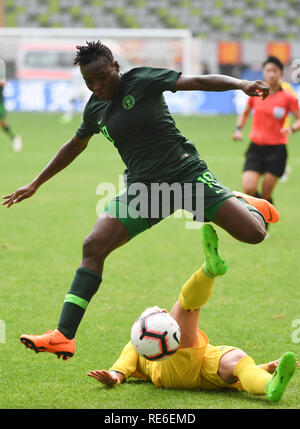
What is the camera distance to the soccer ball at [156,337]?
4023 millimetres

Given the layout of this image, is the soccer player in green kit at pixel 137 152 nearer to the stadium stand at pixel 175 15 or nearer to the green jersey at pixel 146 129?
the green jersey at pixel 146 129

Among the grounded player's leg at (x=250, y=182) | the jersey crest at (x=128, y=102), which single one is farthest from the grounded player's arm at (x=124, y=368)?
the grounded player's leg at (x=250, y=182)

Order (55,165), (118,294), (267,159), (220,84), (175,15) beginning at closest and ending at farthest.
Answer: (220,84), (55,165), (118,294), (267,159), (175,15)

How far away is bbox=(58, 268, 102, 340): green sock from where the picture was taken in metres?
4.17

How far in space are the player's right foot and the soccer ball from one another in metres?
0.37

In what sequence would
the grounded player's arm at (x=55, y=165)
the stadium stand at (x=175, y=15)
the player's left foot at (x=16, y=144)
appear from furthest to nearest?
the stadium stand at (x=175, y=15), the player's left foot at (x=16, y=144), the grounded player's arm at (x=55, y=165)

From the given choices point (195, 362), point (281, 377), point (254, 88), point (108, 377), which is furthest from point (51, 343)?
point (254, 88)

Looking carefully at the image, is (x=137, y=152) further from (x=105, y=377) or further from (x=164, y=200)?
(x=105, y=377)

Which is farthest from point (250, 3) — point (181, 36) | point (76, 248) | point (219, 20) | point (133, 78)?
point (133, 78)

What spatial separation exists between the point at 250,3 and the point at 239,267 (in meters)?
32.2

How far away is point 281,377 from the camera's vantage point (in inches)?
150

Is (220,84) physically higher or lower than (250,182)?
higher

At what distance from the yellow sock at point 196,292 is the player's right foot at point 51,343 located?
705 millimetres

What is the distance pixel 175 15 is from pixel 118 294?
31.7m
